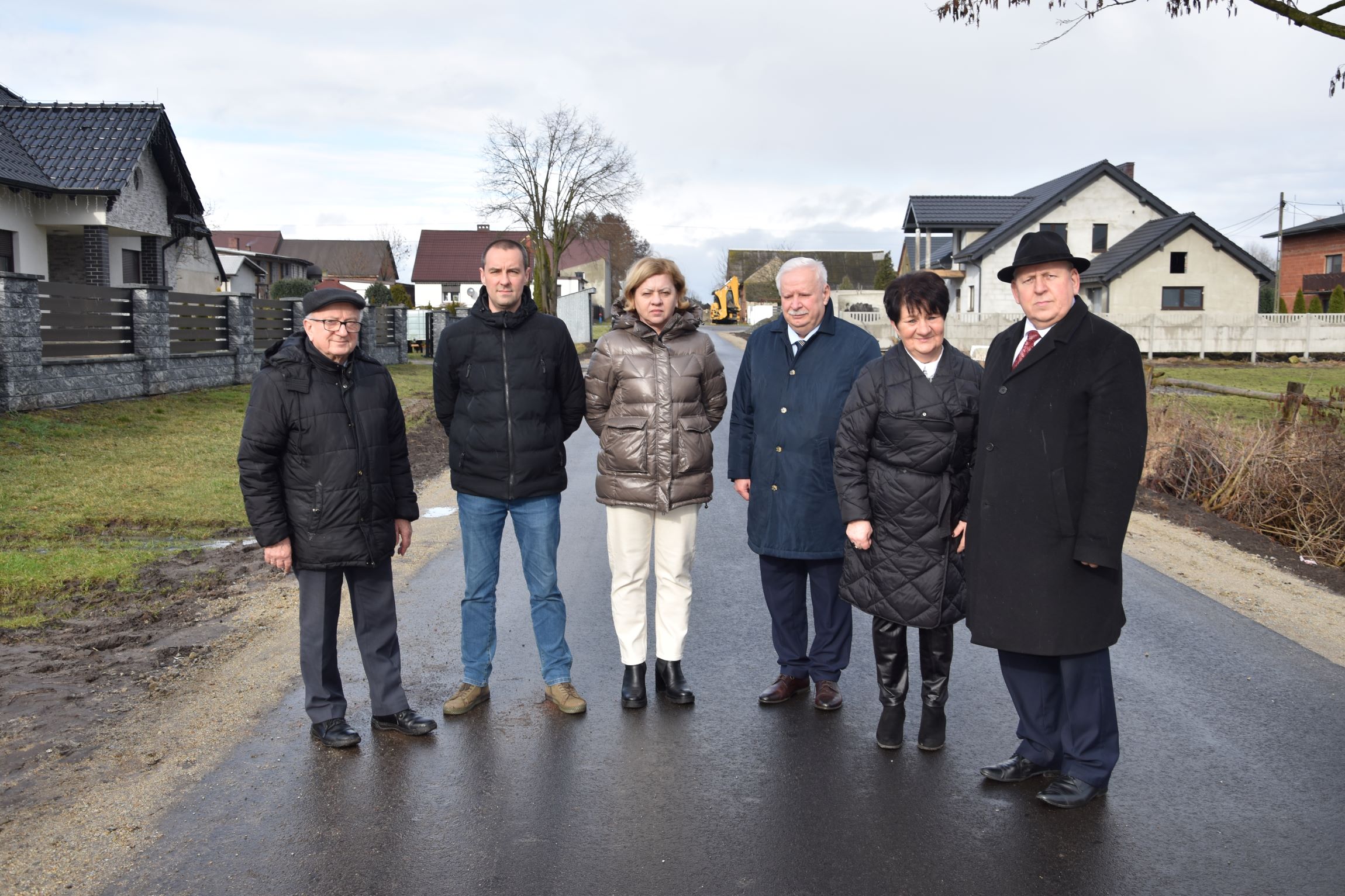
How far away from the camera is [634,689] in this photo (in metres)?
5.15

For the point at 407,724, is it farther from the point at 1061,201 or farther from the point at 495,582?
the point at 1061,201

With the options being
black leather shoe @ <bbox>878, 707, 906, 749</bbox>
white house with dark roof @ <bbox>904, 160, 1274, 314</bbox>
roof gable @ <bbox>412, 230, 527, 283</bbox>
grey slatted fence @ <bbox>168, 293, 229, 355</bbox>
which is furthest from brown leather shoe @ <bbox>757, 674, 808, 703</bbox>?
roof gable @ <bbox>412, 230, 527, 283</bbox>

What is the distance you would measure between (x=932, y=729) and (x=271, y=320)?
75.3ft

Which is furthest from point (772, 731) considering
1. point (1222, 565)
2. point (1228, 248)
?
point (1228, 248)

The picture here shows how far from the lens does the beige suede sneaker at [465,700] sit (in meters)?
4.99

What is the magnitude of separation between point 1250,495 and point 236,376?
1870 cm

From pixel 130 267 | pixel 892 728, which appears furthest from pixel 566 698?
pixel 130 267

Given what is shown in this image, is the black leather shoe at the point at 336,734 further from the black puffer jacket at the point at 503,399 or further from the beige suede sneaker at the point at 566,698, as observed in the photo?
the black puffer jacket at the point at 503,399

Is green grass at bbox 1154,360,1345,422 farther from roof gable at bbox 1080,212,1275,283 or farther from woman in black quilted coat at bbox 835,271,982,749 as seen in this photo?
woman in black quilted coat at bbox 835,271,982,749

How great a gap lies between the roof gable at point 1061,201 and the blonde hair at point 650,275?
46.5 meters

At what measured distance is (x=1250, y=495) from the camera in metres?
9.86

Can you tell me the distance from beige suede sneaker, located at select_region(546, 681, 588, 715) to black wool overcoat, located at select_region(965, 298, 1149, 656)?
70.4 inches

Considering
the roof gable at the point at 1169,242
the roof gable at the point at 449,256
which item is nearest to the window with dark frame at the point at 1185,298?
the roof gable at the point at 1169,242

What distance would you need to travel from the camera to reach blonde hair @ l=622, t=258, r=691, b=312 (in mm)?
5059
